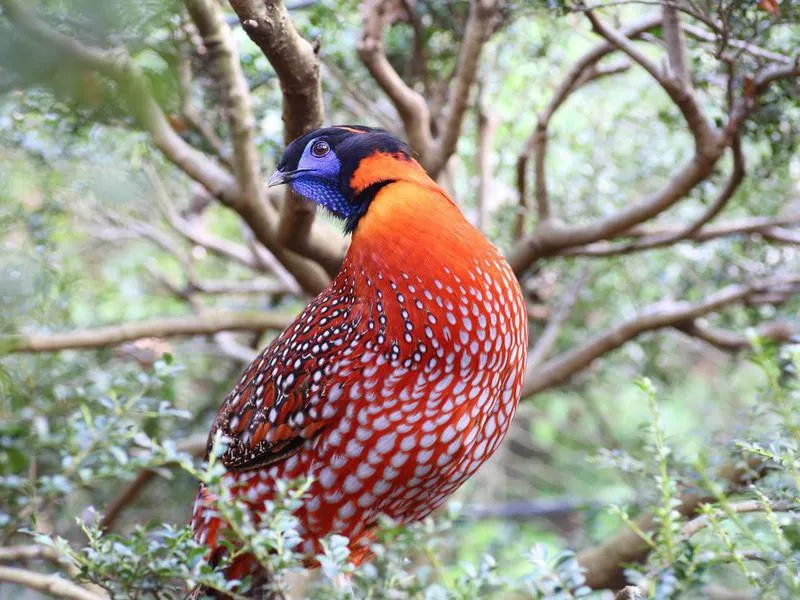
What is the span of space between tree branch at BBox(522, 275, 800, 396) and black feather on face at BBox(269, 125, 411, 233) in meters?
1.47

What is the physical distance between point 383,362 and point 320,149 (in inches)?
17.2

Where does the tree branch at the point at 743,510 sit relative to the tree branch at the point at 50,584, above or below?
above

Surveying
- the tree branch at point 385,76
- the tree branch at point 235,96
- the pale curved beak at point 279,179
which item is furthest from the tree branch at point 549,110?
the pale curved beak at point 279,179

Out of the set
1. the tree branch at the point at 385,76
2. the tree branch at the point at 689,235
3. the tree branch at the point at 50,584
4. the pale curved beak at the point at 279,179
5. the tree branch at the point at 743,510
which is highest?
the tree branch at the point at 385,76

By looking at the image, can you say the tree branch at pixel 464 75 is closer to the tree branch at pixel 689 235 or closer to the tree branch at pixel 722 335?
the tree branch at pixel 689 235

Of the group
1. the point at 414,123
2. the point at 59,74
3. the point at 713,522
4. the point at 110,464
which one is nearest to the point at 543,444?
the point at 414,123

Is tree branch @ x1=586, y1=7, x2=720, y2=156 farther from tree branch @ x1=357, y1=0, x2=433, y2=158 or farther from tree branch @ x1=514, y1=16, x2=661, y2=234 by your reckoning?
tree branch @ x1=357, y1=0, x2=433, y2=158

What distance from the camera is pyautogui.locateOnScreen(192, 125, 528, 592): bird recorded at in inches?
62.7

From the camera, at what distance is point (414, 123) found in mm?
2645

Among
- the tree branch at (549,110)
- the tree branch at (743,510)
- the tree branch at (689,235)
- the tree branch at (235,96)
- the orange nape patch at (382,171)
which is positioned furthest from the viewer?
the tree branch at (689,235)

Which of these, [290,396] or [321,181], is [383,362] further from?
[321,181]

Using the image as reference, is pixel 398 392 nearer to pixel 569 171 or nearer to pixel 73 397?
pixel 73 397

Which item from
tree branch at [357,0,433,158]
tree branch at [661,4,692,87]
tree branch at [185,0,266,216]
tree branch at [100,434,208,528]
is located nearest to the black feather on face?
tree branch at [185,0,266,216]

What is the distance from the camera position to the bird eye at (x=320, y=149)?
1744mm
